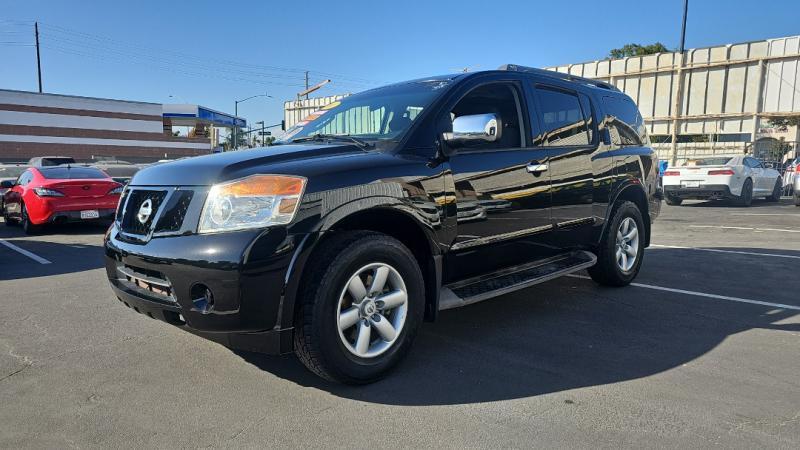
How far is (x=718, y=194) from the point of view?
15516 mm

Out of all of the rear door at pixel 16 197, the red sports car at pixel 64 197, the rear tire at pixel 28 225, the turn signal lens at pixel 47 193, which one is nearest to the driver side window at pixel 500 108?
the red sports car at pixel 64 197

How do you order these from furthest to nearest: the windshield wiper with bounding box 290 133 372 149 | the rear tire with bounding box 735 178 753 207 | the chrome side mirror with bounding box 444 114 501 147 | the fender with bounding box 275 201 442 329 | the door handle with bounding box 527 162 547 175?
the rear tire with bounding box 735 178 753 207 < the door handle with bounding box 527 162 547 175 < the chrome side mirror with bounding box 444 114 501 147 < the windshield wiper with bounding box 290 133 372 149 < the fender with bounding box 275 201 442 329

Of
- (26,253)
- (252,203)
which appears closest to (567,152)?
(252,203)

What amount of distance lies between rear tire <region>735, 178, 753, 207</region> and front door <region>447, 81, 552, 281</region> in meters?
14.4

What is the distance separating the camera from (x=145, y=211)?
3178 mm

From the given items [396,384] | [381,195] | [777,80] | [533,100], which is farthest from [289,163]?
[777,80]

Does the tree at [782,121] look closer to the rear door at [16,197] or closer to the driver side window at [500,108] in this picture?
the driver side window at [500,108]

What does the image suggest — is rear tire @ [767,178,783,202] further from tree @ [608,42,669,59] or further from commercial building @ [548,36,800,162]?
tree @ [608,42,669,59]

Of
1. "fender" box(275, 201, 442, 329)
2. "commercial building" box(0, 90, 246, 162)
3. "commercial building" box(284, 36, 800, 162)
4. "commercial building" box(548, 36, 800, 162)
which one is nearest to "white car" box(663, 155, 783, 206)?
"commercial building" box(284, 36, 800, 162)

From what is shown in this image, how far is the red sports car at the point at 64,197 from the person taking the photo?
32.4 ft

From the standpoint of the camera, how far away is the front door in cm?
366

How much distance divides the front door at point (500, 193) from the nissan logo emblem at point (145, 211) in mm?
1842

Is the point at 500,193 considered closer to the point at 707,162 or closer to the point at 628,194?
the point at 628,194

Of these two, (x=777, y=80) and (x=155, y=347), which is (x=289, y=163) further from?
(x=777, y=80)
